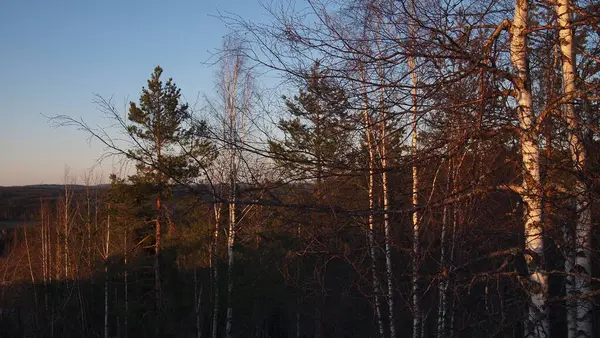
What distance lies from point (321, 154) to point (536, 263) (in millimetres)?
1615

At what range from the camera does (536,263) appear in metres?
3.53

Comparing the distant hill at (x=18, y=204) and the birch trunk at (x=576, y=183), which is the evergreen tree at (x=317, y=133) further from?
the distant hill at (x=18, y=204)

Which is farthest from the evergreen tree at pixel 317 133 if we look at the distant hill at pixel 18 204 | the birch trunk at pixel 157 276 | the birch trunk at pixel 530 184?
the distant hill at pixel 18 204

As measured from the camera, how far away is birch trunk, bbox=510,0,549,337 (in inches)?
138

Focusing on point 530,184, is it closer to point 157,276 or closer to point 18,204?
point 157,276

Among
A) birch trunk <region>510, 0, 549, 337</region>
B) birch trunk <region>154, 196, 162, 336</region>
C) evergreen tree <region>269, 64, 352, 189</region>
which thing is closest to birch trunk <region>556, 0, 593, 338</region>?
birch trunk <region>510, 0, 549, 337</region>

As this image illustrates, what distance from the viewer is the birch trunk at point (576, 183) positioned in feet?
11.7

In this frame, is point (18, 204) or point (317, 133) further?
point (18, 204)

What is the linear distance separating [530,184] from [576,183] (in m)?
0.72

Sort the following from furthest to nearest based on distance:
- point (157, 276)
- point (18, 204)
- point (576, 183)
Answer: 1. point (18, 204)
2. point (157, 276)
3. point (576, 183)

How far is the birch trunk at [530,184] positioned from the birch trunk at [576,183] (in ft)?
0.76

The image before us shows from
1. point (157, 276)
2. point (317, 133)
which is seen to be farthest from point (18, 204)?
point (317, 133)

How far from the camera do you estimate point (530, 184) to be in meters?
3.53

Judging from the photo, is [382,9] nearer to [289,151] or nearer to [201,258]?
[289,151]
